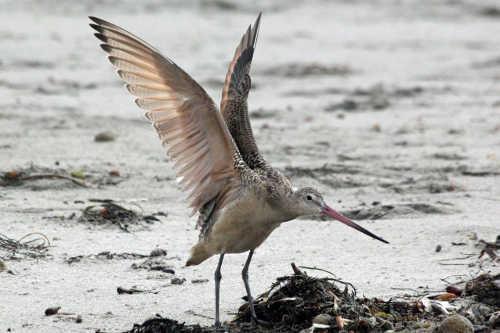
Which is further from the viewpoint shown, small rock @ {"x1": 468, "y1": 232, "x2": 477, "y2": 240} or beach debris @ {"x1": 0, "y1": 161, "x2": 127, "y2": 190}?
beach debris @ {"x1": 0, "y1": 161, "x2": 127, "y2": 190}

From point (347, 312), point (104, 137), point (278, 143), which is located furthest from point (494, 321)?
point (104, 137)

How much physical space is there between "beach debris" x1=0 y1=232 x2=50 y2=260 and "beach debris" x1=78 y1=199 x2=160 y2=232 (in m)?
0.50

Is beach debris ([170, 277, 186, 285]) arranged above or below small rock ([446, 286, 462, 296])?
below

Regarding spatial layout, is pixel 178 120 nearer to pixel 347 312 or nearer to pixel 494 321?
pixel 347 312

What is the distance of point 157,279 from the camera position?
5762mm

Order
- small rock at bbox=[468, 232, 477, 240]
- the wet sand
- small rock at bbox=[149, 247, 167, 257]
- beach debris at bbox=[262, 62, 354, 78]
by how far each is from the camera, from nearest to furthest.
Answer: the wet sand, small rock at bbox=[149, 247, 167, 257], small rock at bbox=[468, 232, 477, 240], beach debris at bbox=[262, 62, 354, 78]

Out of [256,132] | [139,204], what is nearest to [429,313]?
[139,204]

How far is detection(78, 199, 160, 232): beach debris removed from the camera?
672cm

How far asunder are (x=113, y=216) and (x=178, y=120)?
1.52 meters

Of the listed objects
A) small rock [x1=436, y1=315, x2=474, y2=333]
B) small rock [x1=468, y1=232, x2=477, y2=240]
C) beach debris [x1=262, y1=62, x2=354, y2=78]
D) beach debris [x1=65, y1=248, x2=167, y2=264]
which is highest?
beach debris [x1=262, y1=62, x2=354, y2=78]

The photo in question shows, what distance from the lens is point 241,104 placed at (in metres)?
6.01

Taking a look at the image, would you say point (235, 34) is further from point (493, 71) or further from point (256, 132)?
point (256, 132)

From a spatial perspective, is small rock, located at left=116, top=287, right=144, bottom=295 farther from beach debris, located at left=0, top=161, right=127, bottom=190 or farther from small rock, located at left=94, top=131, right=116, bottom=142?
small rock, located at left=94, top=131, right=116, bottom=142

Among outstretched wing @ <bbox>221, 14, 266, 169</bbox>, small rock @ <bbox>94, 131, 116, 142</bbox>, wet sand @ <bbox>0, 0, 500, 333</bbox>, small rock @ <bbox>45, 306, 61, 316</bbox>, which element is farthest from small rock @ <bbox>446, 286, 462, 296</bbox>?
small rock @ <bbox>94, 131, 116, 142</bbox>
